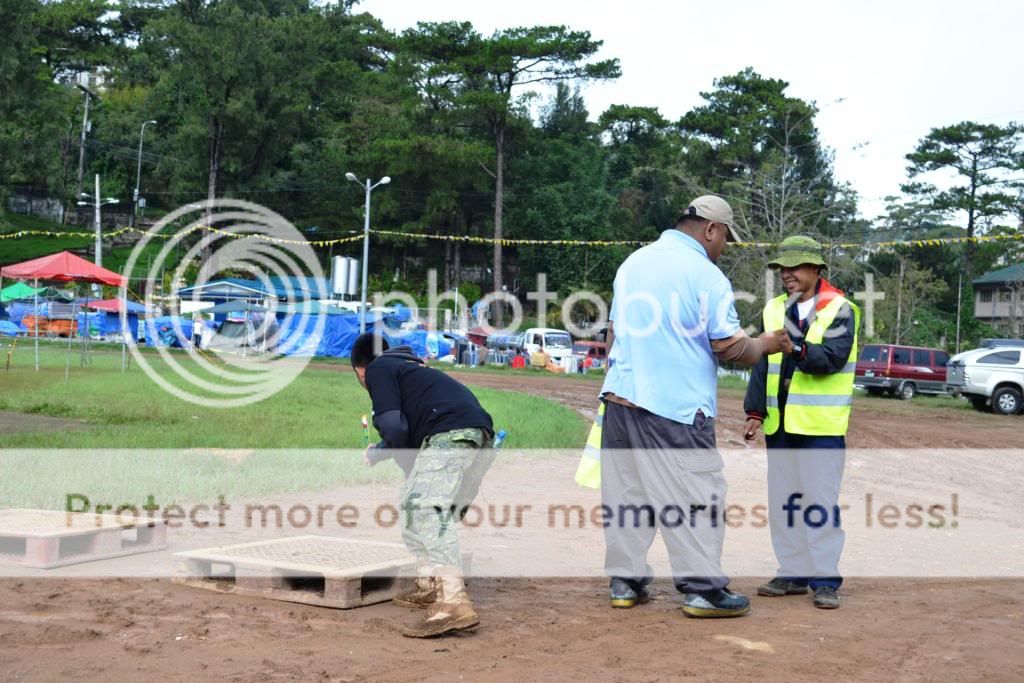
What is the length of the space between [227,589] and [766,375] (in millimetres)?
3414

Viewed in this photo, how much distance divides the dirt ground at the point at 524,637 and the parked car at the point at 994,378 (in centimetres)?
2330

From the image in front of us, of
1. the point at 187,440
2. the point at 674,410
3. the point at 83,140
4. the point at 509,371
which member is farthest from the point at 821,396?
the point at 83,140

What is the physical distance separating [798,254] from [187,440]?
9212 mm

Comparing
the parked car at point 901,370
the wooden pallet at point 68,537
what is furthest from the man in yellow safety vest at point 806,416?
the parked car at point 901,370

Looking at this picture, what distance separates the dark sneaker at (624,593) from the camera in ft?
20.4

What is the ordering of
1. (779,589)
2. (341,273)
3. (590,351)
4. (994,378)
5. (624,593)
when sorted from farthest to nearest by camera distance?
(341,273) → (590,351) → (994,378) → (779,589) → (624,593)

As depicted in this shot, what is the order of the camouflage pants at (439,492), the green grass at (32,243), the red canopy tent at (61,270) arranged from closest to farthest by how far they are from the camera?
the camouflage pants at (439,492)
the red canopy tent at (61,270)
the green grass at (32,243)

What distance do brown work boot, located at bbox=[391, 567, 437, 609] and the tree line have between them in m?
46.2

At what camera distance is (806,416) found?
650 cm

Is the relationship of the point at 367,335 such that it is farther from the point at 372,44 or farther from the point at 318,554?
the point at 372,44

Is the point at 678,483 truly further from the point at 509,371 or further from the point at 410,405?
the point at 509,371

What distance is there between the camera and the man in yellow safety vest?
641cm

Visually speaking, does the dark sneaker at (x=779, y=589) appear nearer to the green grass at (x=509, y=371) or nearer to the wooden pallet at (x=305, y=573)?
the wooden pallet at (x=305, y=573)

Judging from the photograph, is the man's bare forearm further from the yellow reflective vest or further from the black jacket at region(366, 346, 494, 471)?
the black jacket at region(366, 346, 494, 471)
